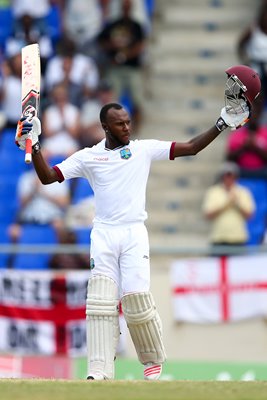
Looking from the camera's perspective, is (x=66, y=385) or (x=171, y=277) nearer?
(x=66, y=385)

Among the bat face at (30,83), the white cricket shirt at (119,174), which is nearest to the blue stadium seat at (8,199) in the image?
the bat face at (30,83)

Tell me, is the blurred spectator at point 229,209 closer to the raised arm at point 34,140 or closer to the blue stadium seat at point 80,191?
the blue stadium seat at point 80,191

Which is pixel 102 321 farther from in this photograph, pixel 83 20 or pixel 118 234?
pixel 83 20

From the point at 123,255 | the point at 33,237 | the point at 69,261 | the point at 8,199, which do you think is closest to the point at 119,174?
the point at 123,255

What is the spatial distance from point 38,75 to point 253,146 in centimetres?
602

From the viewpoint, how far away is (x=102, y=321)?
10.4 metres

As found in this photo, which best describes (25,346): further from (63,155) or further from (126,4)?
(126,4)

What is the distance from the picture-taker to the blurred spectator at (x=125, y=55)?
1805 cm

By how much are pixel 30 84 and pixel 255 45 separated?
295 inches

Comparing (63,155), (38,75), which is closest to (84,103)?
(63,155)

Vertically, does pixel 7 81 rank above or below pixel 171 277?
above

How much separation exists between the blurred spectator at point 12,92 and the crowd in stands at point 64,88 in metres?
0.01

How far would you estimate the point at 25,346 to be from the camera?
14.7 metres

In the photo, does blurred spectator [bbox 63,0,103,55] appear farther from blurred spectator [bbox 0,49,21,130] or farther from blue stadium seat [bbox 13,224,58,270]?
blue stadium seat [bbox 13,224,58,270]
